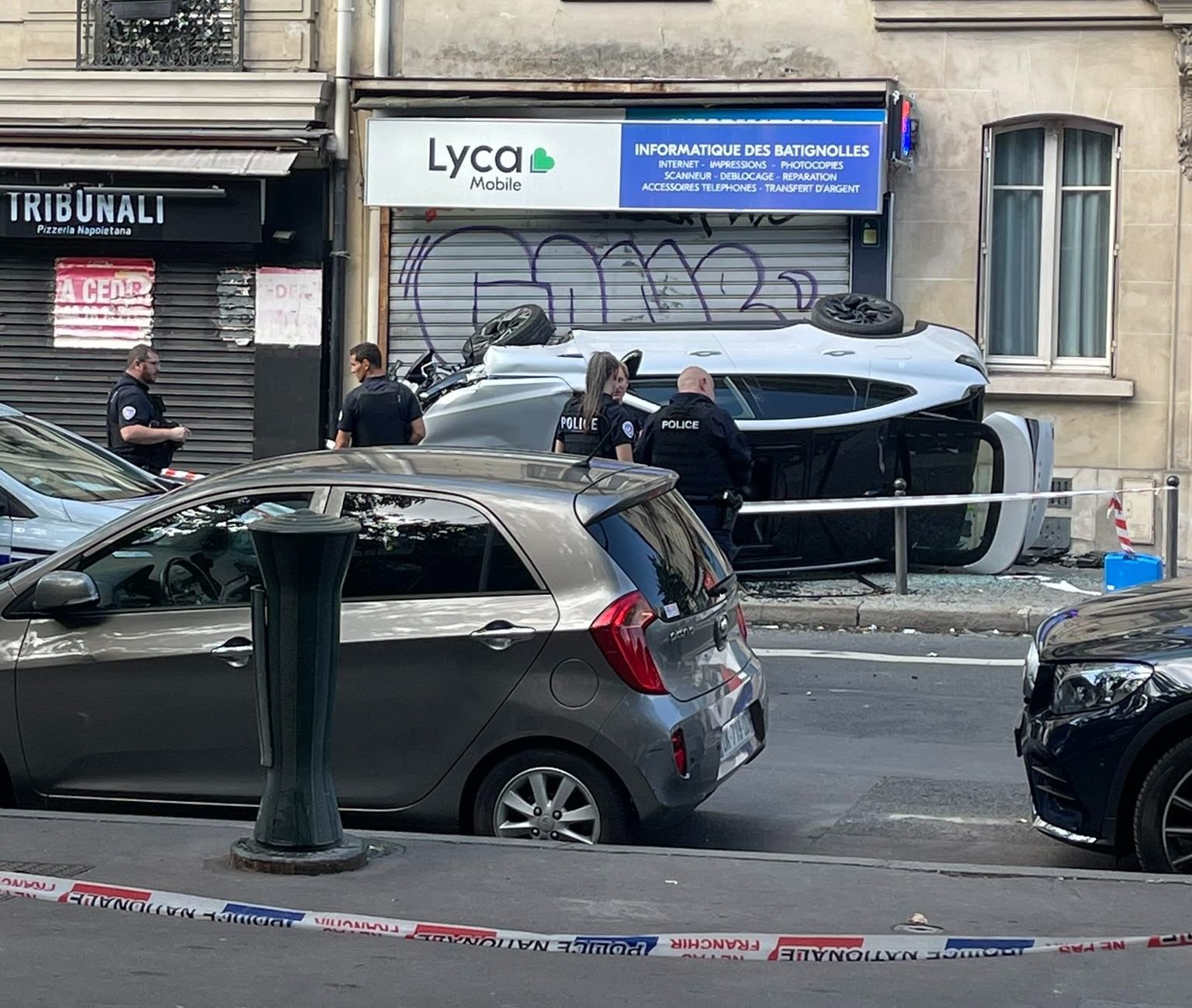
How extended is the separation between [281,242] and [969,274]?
624 cm

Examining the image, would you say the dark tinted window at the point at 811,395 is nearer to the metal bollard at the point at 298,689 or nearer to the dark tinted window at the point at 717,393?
the dark tinted window at the point at 717,393

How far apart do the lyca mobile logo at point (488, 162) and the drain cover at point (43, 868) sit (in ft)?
38.0

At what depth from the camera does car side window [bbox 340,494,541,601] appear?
6.29m

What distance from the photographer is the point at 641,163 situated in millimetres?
16500

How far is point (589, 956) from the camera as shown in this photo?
5020 millimetres

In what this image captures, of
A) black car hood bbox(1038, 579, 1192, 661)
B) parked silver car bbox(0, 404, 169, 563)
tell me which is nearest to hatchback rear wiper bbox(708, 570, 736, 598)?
black car hood bbox(1038, 579, 1192, 661)

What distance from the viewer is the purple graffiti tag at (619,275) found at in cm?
1681

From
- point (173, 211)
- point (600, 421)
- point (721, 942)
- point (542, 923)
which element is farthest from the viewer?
point (173, 211)

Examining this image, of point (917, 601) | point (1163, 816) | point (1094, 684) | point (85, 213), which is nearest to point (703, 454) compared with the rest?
point (917, 601)

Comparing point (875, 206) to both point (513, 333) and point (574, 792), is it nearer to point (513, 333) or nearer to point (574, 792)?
point (513, 333)

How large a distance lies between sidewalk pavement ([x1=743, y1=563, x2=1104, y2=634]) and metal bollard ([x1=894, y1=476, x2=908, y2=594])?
0.10 meters

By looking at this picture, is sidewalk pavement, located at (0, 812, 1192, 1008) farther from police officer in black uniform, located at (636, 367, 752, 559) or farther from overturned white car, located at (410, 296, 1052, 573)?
overturned white car, located at (410, 296, 1052, 573)

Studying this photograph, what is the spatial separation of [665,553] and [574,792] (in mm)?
883

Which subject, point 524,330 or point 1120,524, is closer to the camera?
point 1120,524
